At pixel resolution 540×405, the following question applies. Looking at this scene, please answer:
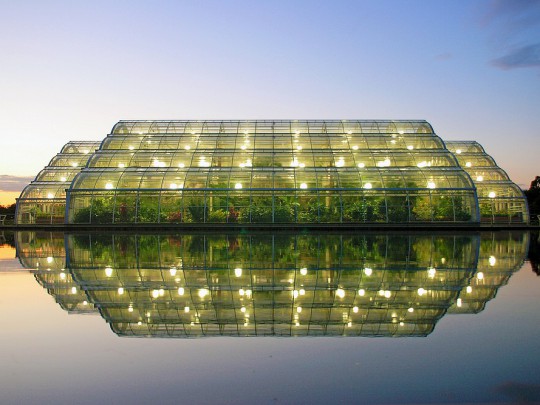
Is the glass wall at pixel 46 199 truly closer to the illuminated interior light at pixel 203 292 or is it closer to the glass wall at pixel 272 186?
the glass wall at pixel 272 186

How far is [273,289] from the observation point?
12414mm

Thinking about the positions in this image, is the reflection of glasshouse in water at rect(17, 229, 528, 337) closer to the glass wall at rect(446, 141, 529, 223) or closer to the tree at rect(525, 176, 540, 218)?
the glass wall at rect(446, 141, 529, 223)

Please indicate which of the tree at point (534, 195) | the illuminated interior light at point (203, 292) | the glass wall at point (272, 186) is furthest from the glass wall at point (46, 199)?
the tree at point (534, 195)

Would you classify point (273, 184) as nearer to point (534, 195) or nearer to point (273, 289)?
point (273, 289)

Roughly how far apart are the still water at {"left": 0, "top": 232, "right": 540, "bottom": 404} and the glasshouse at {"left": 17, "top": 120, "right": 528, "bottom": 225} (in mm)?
26305

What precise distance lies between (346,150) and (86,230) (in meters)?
23.9

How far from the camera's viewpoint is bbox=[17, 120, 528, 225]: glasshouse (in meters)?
42.7

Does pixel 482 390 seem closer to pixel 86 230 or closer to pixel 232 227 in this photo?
pixel 232 227

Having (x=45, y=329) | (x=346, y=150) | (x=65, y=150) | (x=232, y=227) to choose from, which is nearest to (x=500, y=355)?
(x=45, y=329)

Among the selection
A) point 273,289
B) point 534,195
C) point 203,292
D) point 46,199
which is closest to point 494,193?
point 534,195

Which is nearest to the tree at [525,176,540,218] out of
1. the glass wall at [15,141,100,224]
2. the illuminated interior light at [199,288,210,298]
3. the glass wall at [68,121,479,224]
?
the glass wall at [68,121,479,224]

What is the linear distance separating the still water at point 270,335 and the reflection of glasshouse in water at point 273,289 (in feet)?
0.17

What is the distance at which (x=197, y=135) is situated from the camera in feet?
172

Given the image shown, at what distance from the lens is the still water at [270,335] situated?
5980 millimetres
